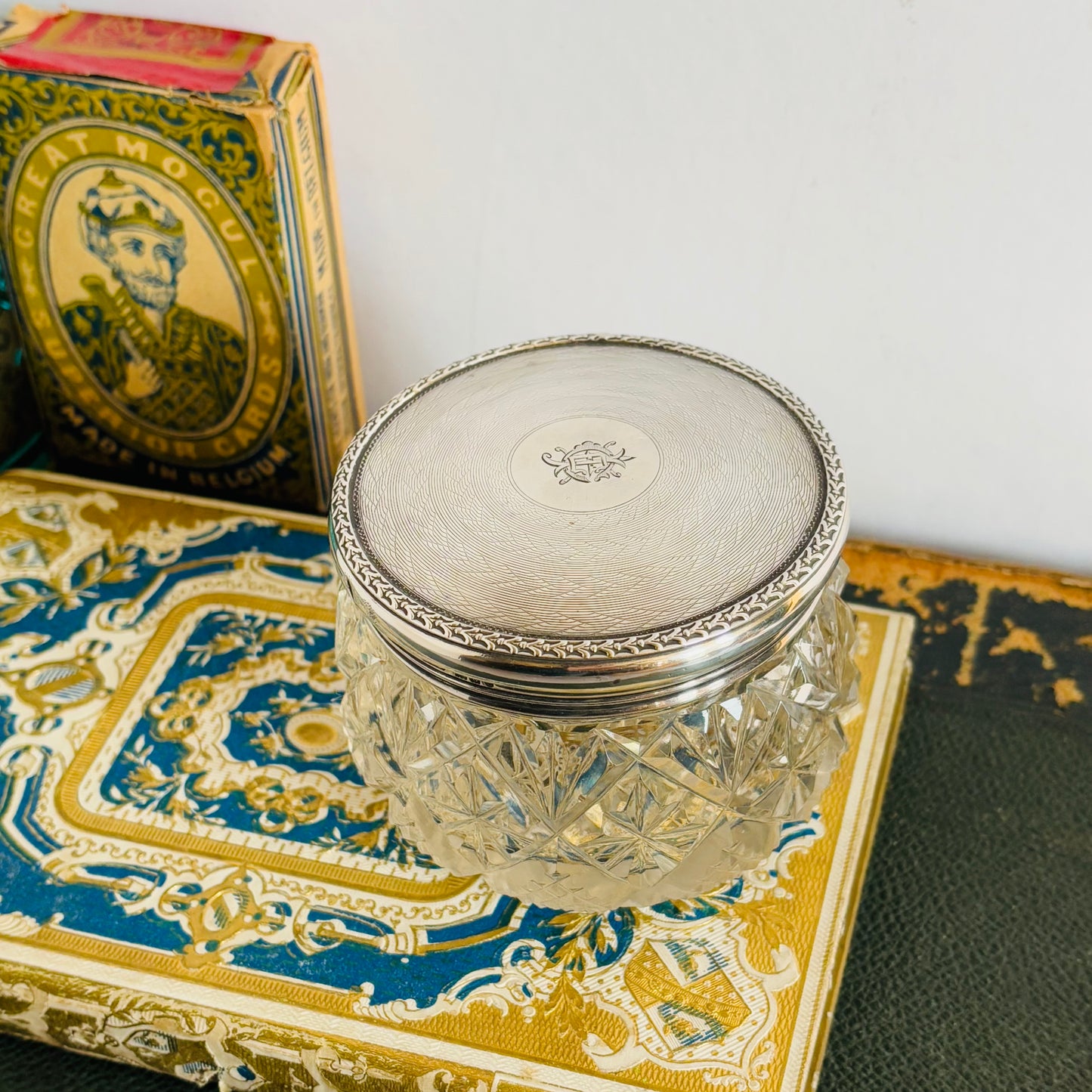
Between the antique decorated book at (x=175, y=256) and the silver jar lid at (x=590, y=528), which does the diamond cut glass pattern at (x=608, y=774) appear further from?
the antique decorated book at (x=175, y=256)

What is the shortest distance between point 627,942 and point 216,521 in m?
0.41

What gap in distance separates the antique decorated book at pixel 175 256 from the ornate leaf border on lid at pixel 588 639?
195 millimetres

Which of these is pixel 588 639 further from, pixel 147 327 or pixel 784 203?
pixel 147 327

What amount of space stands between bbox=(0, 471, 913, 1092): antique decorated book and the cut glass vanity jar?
0.14 ft

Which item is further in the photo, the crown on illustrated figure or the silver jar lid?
the crown on illustrated figure

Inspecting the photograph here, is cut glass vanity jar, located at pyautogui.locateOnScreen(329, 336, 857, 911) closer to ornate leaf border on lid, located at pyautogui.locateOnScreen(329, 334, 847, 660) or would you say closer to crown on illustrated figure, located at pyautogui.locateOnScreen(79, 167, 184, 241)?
ornate leaf border on lid, located at pyautogui.locateOnScreen(329, 334, 847, 660)

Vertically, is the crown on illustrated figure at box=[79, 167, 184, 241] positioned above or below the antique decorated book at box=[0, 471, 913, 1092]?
above

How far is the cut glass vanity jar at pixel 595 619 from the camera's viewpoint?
490 mm

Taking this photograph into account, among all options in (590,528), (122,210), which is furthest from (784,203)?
(122,210)

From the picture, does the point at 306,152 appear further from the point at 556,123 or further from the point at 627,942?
the point at 627,942

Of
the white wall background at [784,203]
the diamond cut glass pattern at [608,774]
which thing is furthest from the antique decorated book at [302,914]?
the white wall background at [784,203]

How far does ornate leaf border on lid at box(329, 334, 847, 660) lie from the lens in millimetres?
475

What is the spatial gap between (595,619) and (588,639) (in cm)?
1

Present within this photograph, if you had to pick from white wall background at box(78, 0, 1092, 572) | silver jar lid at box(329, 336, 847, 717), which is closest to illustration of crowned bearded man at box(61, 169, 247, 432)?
white wall background at box(78, 0, 1092, 572)
